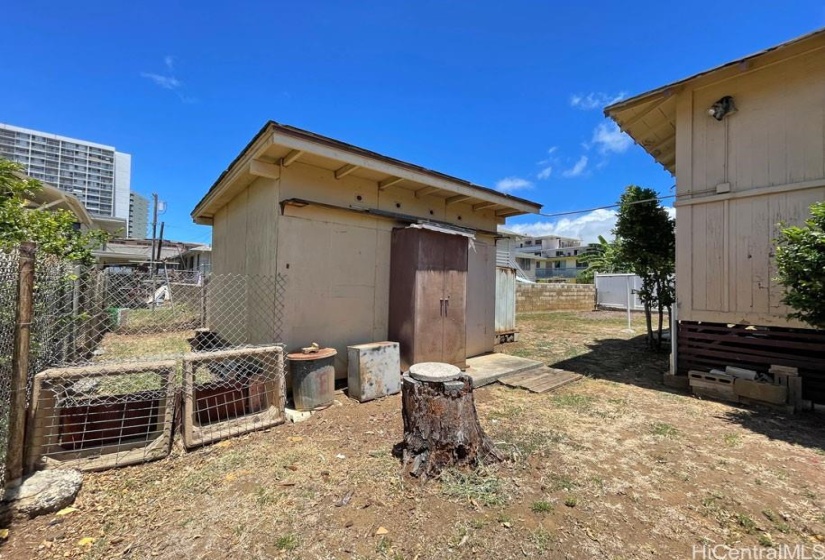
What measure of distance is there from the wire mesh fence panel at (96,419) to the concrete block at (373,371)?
79.9 inches

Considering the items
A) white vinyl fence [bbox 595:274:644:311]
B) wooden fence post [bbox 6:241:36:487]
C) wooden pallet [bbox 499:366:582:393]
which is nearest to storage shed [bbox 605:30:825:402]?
wooden pallet [bbox 499:366:582:393]

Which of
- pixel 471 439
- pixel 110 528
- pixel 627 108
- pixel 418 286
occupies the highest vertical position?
pixel 627 108

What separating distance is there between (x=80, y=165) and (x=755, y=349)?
40.9 m

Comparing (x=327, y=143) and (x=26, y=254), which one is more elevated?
(x=327, y=143)

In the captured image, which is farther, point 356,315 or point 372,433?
point 356,315

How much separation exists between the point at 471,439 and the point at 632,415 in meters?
2.58

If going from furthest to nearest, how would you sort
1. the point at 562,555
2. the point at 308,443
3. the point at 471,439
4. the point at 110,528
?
the point at 308,443
the point at 471,439
the point at 110,528
the point at 562,555

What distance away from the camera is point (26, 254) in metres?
2.47

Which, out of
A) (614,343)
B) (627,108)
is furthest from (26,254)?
(614,343)

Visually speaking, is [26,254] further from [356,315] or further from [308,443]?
[356,315]

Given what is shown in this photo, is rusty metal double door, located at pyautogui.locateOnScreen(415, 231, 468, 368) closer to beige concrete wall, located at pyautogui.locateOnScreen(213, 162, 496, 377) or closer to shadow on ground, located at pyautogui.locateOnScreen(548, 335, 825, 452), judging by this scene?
beige concrete wall, located at pyautogui.locateOnScreen(213, 162, 496, 377)

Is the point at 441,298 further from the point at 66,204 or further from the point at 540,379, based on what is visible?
the point at 66,204

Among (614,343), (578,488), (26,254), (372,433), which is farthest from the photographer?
(614,343)

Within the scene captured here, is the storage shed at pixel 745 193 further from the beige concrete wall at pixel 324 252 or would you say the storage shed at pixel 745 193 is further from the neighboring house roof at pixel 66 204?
the neighboring house roof at pixel 66 204
